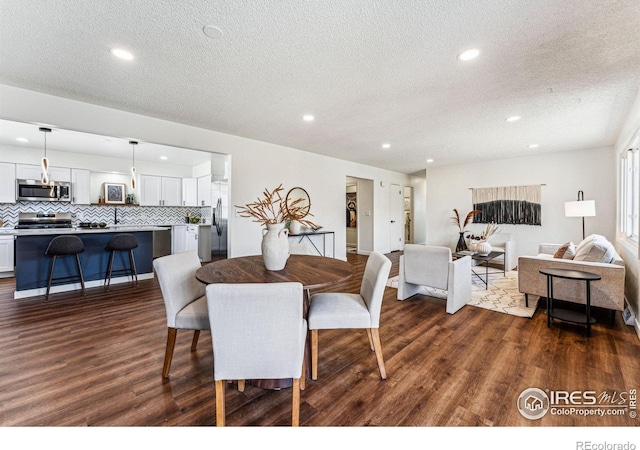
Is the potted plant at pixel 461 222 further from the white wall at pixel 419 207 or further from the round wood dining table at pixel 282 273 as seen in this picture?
the round wood dining table at pixel 282 273

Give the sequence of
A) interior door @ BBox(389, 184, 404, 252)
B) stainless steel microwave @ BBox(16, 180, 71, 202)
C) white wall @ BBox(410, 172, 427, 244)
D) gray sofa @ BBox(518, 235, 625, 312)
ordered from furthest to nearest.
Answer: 1. white wall @ BBox(410, 172, 427, 244)
2. interior door @ BBox(389, 184, 404, 252)
3. stainless steel microwave @ BBox(16, 180, 71, 202)
4. gray sofa @ BBox(518, 235, 625, 312)

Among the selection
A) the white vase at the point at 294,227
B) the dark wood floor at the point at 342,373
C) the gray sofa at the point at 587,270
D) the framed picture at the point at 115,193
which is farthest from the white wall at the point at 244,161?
the gray sofa at the point at 587,270

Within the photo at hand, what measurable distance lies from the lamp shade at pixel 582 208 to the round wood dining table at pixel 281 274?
439 cm

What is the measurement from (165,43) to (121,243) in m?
3.13

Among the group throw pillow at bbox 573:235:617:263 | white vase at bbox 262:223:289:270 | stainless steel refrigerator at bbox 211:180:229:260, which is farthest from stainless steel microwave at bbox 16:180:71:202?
throw pillow at bbox 573:235:617:263

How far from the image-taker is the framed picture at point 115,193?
20.1ft

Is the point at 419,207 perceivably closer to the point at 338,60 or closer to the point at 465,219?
the point at 465,219

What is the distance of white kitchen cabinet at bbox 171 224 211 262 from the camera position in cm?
655

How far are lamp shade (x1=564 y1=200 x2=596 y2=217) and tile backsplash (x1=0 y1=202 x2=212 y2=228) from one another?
23.7 ft

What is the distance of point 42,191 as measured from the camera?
5.28 metres

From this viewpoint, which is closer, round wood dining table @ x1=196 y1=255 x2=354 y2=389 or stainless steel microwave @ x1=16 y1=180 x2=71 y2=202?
round wood dining table @ x1=196 y1=255 x2=354 y2=389

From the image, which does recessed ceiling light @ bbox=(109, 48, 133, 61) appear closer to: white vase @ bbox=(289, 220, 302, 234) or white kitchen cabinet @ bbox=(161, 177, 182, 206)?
white vase @ bbox=(289, 220, 302, 234)

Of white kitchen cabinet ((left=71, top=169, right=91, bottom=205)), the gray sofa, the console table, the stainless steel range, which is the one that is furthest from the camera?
white kitchen cabinet ((left=71, top=169, right=91, bottom=205))
